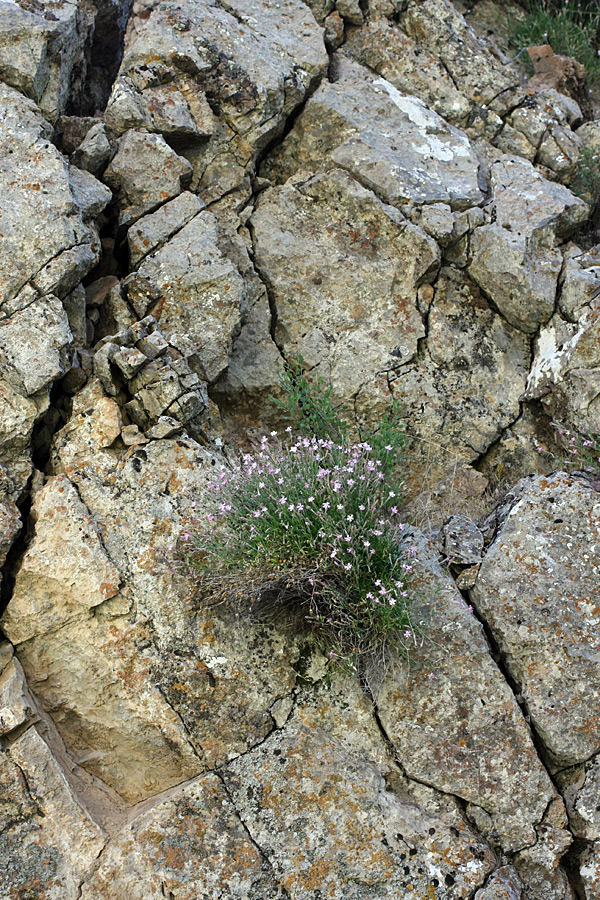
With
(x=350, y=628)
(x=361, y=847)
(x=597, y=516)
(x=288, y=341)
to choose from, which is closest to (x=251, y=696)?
(x=350, y=628)

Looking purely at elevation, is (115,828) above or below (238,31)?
below

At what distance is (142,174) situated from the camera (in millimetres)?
6281

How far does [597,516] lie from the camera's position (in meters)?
5.11

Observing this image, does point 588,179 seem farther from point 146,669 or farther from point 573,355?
point 146,669

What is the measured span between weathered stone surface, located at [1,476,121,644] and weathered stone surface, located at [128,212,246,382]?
1696mm

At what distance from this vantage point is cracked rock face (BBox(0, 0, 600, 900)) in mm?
4379

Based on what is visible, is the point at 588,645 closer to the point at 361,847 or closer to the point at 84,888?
the point at 361,847

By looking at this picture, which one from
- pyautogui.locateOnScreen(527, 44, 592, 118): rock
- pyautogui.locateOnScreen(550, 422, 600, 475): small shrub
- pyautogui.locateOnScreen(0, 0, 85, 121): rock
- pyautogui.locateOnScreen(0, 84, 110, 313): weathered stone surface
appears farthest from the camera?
pyautogui.locateOnScreen(527, 44, 592, 118): rock

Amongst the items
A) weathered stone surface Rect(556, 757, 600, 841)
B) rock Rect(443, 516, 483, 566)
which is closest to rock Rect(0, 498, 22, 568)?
rock Rect(443, 516, 483, 566)

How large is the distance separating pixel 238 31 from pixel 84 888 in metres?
6.86

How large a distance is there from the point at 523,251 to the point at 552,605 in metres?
3.13

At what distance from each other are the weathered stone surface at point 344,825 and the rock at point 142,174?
413 cm

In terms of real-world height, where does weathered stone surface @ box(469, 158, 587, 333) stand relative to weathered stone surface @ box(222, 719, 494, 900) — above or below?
above

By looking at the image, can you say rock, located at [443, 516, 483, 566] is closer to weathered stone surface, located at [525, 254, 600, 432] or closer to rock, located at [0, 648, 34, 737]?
weathered stone surface, located at [525, 254, 600, 432]
